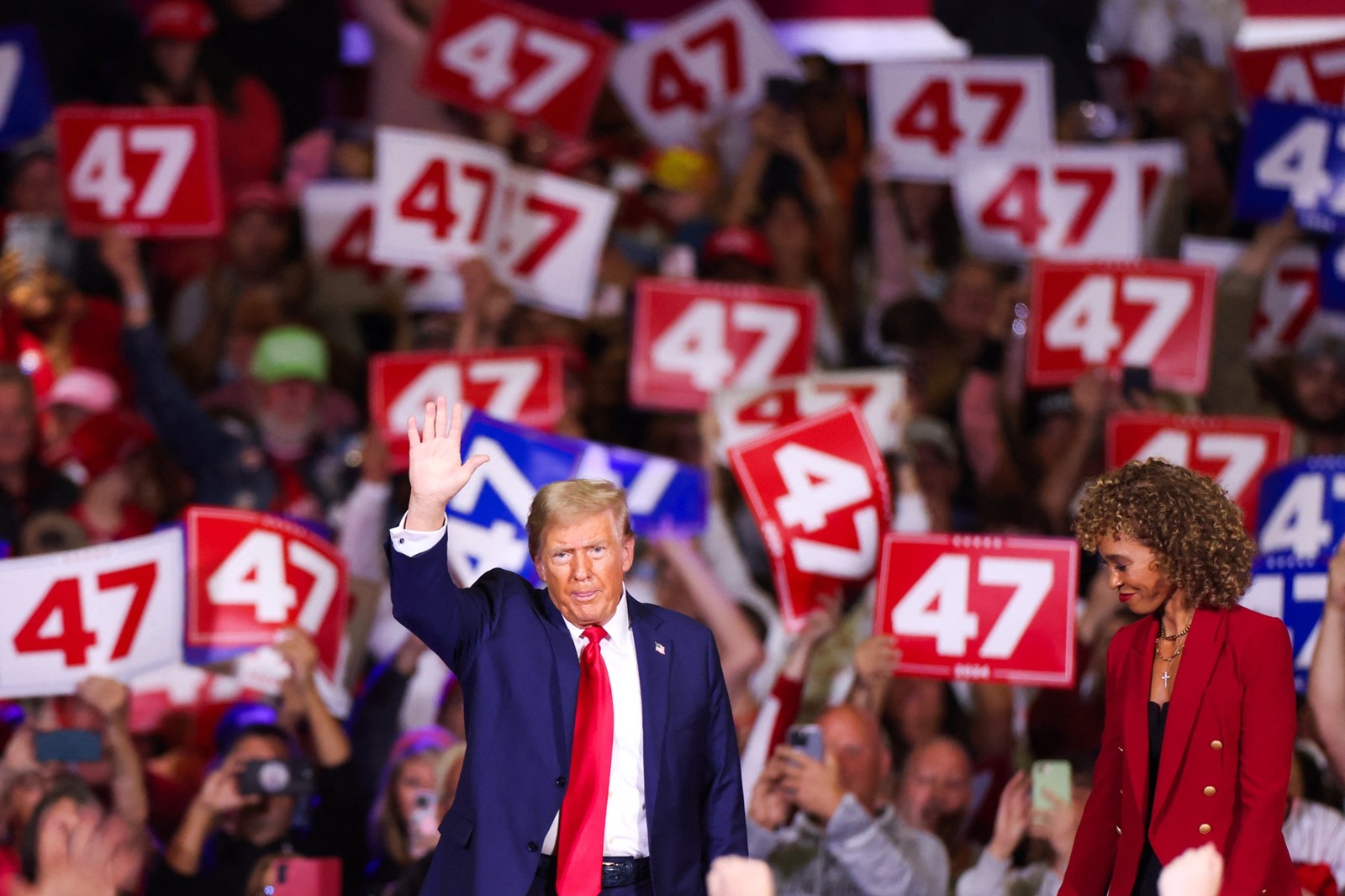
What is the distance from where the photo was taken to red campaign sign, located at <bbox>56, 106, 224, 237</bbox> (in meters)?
7.09

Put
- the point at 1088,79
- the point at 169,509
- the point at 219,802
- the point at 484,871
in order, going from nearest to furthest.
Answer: the point at 484,871 → the point at 219,802 → the point at 169,509 → the point at 1088,79

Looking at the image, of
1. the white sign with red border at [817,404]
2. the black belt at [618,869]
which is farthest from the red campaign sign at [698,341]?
the black belt at [618,869]

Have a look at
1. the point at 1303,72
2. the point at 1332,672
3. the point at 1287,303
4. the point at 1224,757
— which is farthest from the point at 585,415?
the point at 1224,757

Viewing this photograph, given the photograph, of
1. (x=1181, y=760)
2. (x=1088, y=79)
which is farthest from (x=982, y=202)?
(x=1181, y=760)

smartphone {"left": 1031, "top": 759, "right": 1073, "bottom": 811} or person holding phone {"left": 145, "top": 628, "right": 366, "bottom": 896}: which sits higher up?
smartphone {"left": 1031, "top": 759, "right": 1073, "bottom": 811}

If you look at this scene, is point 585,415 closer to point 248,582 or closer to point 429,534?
point 248,582

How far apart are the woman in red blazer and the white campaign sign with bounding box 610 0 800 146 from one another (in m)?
5.27

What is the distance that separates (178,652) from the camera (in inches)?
207

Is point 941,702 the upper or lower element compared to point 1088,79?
lower

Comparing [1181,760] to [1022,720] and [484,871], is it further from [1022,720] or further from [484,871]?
[1022,720]

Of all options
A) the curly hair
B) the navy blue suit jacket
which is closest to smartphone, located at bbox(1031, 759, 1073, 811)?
the curly hair

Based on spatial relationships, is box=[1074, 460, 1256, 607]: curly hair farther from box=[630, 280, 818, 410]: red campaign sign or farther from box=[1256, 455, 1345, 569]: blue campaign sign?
box=[630, 280, 818, 410]: red campaign sign

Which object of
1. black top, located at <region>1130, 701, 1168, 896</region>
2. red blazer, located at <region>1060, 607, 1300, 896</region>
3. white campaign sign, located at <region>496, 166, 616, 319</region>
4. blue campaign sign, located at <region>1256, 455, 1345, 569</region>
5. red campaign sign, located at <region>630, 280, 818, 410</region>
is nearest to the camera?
red blazer, located at <region>1060, 607, 1300, 896</region>

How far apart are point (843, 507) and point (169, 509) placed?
7.75ft
